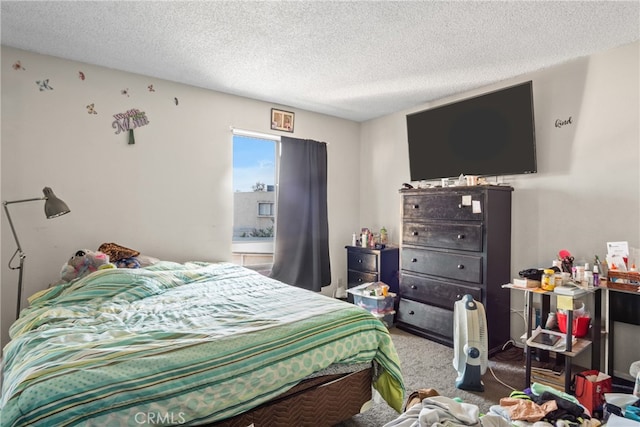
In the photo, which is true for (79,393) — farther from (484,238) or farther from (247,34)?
(484,238)

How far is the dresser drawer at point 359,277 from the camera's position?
404cm

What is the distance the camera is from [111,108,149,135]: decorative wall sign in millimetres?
3146

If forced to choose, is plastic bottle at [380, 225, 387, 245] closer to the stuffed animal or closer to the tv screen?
the tv screen

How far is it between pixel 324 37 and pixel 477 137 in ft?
5.87

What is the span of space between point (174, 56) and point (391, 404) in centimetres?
301

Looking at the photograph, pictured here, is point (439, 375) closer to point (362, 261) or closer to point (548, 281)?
point (548, 281)

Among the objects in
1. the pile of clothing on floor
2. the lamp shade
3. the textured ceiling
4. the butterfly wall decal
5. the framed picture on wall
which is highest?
the textured ceiling

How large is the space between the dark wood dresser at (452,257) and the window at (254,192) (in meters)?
1.65

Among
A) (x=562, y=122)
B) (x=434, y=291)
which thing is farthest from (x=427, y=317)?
(x=562, y=122)

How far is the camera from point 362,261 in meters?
4.18

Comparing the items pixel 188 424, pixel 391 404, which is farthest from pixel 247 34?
pixel 391 404

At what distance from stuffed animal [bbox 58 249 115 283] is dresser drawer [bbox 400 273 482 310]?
8.84ft

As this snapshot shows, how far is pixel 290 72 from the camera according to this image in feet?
10.4

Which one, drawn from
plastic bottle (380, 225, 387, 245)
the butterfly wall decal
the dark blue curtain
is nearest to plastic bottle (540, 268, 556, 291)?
plastic bottle (380, 225, 387, 245)
